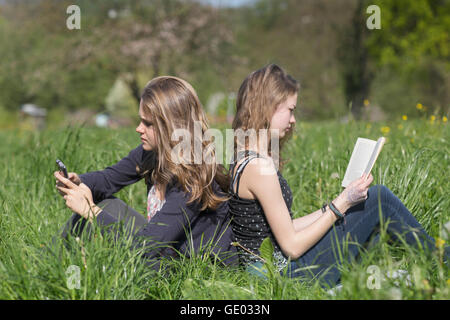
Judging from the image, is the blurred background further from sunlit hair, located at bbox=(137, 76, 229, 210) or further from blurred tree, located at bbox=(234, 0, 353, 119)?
sunlit hair, located at bbox=(137, 76, 229, 210)

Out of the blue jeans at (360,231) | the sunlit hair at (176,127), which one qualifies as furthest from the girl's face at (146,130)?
the blue jeans at (360,231)

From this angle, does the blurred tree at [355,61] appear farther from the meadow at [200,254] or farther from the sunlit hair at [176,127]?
the sunlit hair at [176,127]

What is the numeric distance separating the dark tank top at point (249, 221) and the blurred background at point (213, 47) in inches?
321

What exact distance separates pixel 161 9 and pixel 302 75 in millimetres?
8824

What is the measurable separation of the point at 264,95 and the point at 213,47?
13184 mm

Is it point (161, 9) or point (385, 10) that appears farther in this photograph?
point (385, 10)

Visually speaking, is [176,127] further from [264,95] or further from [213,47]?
[213,47]

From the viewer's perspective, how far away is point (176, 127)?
6.64ft

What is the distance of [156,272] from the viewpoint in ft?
6.30

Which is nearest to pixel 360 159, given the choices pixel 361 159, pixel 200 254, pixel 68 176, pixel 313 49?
pixel 361 159

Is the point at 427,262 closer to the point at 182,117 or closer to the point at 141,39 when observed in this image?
the point at 182,117

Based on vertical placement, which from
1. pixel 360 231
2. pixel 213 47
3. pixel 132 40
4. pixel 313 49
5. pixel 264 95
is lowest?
pixel 360 231
